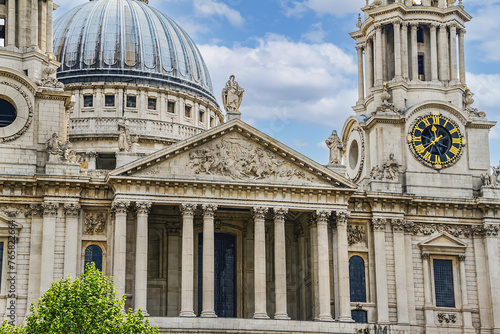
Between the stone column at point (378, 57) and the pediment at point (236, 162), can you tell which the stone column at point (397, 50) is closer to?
the stone column at point (378, 57)

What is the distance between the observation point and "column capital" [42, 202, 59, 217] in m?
55.7

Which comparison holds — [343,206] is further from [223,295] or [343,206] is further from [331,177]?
[223,295]

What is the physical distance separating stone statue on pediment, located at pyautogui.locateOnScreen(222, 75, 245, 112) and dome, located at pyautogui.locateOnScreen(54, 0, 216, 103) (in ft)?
59.2

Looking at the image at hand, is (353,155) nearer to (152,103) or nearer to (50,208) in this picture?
(152,103)

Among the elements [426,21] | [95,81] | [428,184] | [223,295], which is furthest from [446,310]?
[95,81]

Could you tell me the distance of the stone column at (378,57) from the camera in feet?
215

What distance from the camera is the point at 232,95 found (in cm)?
5919

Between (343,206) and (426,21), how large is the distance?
49.6ft

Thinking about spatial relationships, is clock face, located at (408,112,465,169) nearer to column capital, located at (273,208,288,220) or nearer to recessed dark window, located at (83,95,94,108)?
column capital, located at (273,208,288,220)

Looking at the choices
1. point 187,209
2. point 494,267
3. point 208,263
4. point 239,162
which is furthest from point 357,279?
point 187,209

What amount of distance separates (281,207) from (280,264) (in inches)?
131

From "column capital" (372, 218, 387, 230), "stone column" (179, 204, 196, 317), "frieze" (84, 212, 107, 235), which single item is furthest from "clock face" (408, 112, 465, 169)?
"frieze" (84, 212, 107, 235)

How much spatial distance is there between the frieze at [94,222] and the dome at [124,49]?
21.0 metres

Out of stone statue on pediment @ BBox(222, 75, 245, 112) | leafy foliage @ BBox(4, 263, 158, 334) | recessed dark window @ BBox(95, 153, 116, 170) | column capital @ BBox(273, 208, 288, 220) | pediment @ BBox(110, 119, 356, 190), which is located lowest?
leafy foliage @ BBox(4, 263, 158, 334)
